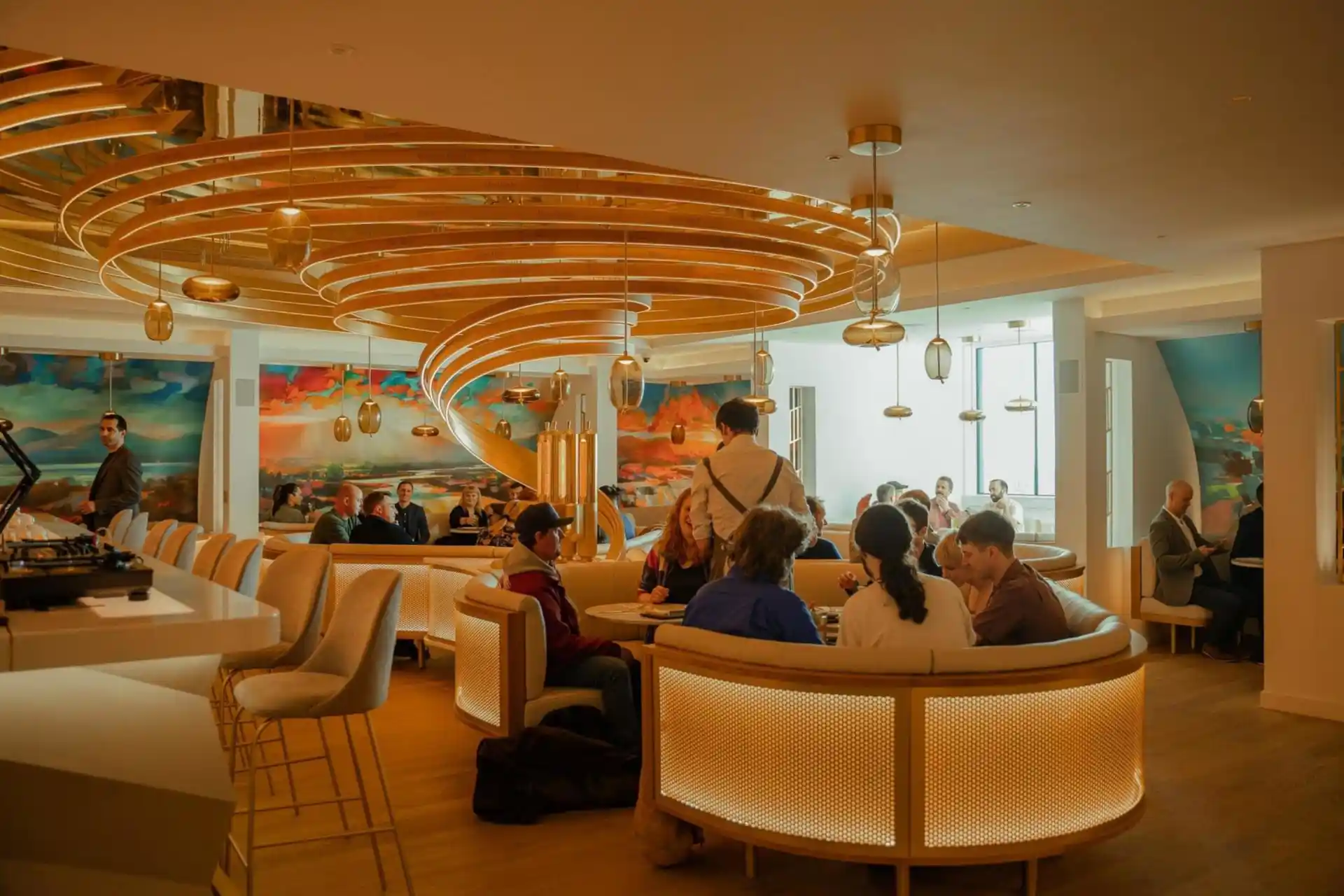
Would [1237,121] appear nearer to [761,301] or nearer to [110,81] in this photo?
[761,301]

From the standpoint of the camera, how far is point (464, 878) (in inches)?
168

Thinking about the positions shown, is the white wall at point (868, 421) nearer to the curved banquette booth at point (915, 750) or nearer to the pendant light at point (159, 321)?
the pendant light at point (159, 321)

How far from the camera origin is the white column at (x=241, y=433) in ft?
46.7

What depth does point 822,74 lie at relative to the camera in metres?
4.15

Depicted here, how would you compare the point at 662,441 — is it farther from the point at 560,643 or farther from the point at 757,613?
the point at 757,613

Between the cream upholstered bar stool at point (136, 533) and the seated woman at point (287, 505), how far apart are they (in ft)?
22.4

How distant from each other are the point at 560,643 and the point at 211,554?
2016mm

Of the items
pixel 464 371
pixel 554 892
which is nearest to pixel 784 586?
pixel 554 892

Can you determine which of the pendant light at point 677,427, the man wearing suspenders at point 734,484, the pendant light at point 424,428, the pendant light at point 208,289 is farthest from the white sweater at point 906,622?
the pendant light at point 677,427

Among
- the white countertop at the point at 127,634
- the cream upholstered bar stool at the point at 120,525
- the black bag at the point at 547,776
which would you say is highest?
the white countertop at the point at 127,634

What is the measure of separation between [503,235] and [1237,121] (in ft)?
13.1

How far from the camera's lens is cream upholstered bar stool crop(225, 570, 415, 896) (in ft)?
12.3

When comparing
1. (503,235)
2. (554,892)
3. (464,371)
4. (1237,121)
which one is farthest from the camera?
(464,371)

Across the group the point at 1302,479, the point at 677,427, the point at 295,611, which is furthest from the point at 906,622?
the point at 677,427
